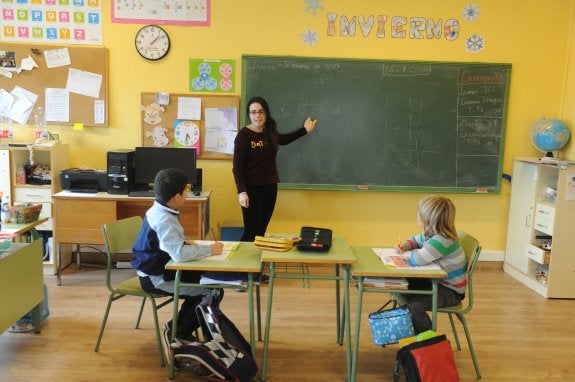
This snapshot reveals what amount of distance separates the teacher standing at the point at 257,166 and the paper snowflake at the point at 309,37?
98cm

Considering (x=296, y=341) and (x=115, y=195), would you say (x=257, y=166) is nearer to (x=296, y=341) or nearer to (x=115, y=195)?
(x=115, y=195)

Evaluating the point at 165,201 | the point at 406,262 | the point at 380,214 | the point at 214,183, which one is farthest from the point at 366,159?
the point at 165,201

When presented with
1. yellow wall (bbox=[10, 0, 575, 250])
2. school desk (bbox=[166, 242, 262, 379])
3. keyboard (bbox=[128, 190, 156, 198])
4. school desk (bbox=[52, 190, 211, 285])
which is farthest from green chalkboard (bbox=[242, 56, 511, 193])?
school desk (bbox=[166, 242, 262, 379])

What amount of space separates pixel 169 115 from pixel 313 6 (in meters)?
1.67

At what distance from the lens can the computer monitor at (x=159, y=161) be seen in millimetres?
4430

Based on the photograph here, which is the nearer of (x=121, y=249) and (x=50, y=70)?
(x=121, y=249)

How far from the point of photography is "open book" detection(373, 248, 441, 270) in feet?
8.97

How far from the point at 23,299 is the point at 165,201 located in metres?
1.11

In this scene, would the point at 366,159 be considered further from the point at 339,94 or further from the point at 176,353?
the point at 176,353

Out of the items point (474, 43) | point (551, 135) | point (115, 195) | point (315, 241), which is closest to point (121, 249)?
point (315, 241)

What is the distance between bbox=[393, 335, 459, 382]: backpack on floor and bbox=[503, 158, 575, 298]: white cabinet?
2218 millimetres

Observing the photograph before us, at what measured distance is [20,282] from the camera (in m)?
3.08

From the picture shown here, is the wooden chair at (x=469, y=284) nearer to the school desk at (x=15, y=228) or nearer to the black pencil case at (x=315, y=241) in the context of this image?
the black pencil case at (x=315, y=241)

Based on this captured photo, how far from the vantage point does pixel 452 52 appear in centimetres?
492
